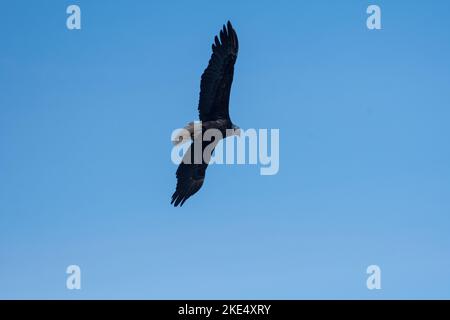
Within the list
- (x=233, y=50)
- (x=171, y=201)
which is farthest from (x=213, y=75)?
(x=171, y=201)

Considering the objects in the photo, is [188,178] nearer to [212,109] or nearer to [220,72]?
[212,109]

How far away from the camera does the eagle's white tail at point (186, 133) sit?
18.8 m

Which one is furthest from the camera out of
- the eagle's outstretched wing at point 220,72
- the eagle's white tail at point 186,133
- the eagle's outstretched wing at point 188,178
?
the eagle's outstretched wing at point 188,178

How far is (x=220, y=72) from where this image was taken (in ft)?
63.2

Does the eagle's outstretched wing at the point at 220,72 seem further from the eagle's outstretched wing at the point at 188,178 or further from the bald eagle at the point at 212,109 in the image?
the eagle's outstretched wing at the point at 188,178

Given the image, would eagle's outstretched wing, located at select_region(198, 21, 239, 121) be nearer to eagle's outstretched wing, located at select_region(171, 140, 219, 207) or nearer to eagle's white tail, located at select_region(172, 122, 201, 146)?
eagle's white tail, located at select_region(172, 122, 201, 146)

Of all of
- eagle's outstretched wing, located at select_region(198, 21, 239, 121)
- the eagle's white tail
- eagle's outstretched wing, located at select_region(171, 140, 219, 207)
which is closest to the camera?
the eagle's white tail

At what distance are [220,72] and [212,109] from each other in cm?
101

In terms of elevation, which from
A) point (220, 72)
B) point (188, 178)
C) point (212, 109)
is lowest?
point (188, 178)

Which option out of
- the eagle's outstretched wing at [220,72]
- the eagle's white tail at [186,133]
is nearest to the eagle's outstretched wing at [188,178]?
the eagle's white tail at [186,133]

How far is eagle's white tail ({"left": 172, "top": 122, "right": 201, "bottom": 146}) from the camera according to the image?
18828 mm

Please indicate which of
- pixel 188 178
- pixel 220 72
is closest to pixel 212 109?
pixel 220 72

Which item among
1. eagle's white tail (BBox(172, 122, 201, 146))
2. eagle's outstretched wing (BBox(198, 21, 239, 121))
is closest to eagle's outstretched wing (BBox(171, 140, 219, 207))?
eagle's white tail (BBox(172, 122, 201, 146))
